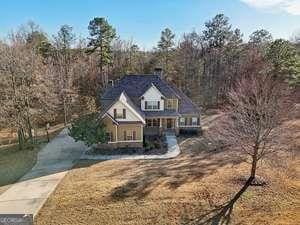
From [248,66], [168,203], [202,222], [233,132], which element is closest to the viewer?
[202,222]

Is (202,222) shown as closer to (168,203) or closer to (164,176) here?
(168,203)

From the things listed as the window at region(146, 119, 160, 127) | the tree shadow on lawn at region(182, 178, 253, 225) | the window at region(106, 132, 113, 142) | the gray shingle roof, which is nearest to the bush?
the window at region(106, 132, 113, 142)

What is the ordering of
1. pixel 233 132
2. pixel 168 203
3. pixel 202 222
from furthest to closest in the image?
1. pixel 233 132
2. pixel 168 203
3. pixel 202 222

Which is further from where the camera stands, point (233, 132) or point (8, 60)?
point (8, 60)

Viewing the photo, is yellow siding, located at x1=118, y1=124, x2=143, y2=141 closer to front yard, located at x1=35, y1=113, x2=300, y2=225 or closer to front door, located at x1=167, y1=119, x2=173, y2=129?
front yard, located at x1=35, y1=113, x2=300, y2=225

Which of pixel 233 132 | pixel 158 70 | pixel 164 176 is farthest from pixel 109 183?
pixel 158 70

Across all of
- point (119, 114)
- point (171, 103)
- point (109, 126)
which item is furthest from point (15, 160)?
point (171, 103)
